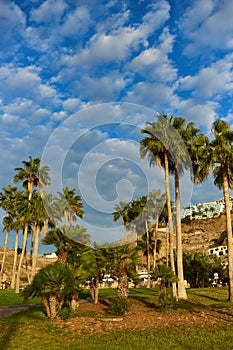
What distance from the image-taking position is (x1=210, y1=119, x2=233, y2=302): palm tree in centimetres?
2577

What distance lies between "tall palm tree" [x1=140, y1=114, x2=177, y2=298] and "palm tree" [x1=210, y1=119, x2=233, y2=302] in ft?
14.6

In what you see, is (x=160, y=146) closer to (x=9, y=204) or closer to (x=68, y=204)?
(x=68, y=204)

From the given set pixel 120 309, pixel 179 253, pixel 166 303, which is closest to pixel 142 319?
pixel 120 309

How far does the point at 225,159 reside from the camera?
2662 cm

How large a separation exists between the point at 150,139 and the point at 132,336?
19542 millimetres

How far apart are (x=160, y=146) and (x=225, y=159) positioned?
20.6 ft

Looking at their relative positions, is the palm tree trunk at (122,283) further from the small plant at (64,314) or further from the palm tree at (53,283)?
the palm tree at (53,283)

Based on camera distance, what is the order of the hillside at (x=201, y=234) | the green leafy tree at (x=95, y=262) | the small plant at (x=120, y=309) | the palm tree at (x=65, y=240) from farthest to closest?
1. the hillside at (x=201, y=234)
2. the palm tree at (x=65, y=240)
3. the green leafy tree at (x=95, y=262)
4. the small plant at (x=120, y=309)

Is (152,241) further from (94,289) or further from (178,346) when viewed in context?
(178,346)

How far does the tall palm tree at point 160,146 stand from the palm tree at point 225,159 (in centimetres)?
444

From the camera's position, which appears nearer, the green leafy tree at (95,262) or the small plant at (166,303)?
the small plant at (166,303)

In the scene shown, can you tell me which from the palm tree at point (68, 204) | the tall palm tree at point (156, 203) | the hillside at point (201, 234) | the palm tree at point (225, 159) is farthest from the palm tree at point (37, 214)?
the hillside at point (201, 234)

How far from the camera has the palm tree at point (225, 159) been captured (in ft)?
84.5

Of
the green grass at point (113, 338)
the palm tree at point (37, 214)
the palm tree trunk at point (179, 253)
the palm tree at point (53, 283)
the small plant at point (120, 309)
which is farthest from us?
the palm tree at point (37, 214)
